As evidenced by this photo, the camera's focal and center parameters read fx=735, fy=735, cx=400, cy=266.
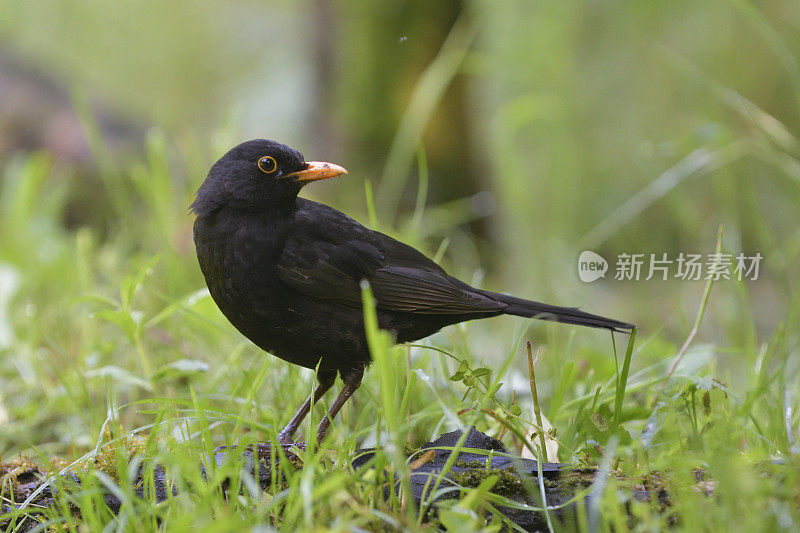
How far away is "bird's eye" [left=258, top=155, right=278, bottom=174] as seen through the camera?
279 cm

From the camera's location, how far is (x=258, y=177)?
2.79 meters

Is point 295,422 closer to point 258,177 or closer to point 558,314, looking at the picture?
point 258,177

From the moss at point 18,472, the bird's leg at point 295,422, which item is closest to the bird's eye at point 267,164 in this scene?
the bird's leg at point 295,422

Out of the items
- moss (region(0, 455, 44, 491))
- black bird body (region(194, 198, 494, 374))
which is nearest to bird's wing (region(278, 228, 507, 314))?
black bird body (region(194, 198, 494, 374))

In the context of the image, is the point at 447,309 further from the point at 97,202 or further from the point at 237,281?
the point at 97,202

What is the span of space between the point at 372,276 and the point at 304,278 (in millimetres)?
321

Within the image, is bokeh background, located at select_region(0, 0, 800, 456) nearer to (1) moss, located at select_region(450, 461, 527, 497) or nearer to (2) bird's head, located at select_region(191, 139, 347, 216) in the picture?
(2) bird's head, located at select_region(191, 139, 347, 216)

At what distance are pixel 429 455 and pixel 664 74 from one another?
15.8ft

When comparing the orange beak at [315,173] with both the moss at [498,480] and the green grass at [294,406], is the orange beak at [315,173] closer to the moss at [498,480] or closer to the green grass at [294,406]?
the green grass at [294,406]

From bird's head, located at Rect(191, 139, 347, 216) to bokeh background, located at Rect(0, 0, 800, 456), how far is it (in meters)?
0.38

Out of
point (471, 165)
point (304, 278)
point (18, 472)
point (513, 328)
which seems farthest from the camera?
point (471, 165)

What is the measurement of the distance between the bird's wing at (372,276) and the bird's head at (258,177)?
0.19 metres

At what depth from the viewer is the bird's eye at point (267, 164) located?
279cm

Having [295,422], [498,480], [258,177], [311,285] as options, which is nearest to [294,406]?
[295,422]
